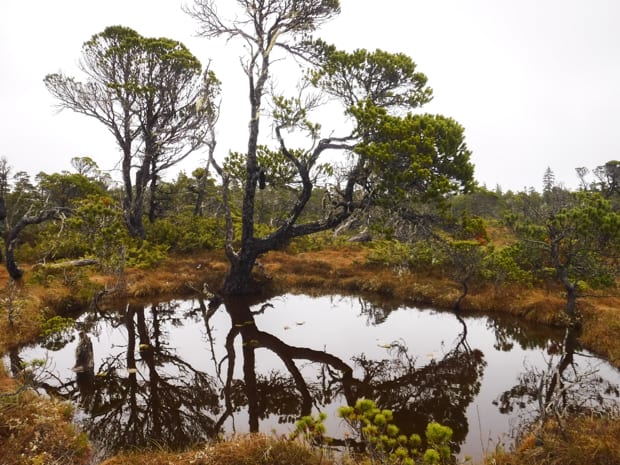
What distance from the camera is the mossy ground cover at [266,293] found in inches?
248

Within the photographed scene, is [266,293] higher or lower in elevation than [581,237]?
lower

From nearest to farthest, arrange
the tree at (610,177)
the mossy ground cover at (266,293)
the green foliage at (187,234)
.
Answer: the mossy ground cover at (266,293) → the green foliage at (187,234) → the tree at (610,177)

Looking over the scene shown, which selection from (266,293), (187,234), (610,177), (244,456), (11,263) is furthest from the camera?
(610,177)

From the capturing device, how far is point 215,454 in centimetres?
630

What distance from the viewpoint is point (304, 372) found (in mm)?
11172

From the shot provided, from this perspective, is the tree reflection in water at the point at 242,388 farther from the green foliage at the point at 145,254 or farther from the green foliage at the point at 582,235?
the green foliage at the point at 145,254

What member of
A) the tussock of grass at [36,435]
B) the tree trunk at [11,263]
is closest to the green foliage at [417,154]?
the tussock of grass at [36,435]

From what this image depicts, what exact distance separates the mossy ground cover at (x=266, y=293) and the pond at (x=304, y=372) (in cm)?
81

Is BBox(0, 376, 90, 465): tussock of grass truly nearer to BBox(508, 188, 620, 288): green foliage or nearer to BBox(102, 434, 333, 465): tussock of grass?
BBox(102, 434, 333, 465): tussock of grass

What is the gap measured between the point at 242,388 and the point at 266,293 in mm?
10496

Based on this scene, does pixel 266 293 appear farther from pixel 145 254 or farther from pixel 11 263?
pixel 11 263

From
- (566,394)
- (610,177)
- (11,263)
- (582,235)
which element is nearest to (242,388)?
(566,394)

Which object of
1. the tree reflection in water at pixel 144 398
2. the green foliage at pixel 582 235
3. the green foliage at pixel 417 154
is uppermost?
the green foliage at pixel 417 154

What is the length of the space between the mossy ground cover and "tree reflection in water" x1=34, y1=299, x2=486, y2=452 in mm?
1147
